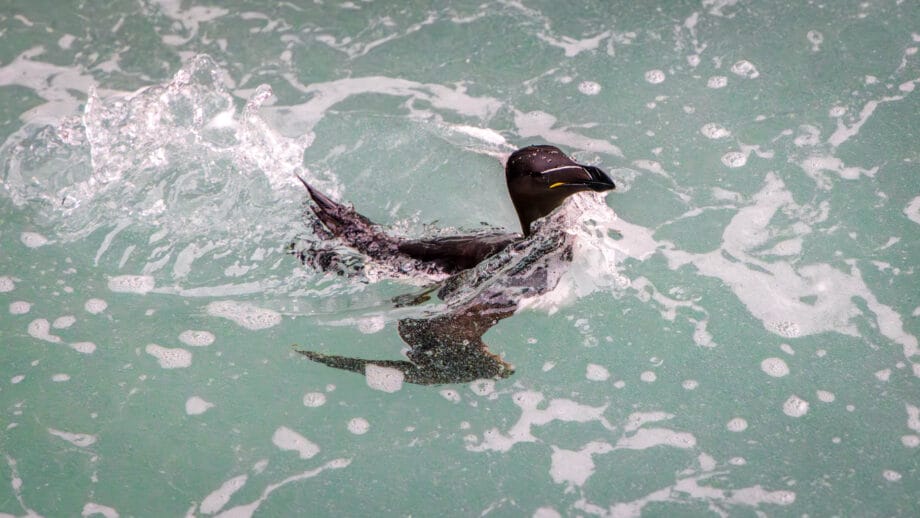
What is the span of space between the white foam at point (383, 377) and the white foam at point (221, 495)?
2.00ft

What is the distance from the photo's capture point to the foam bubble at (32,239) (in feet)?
12.6

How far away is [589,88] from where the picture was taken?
173 inches

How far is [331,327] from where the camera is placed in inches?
141

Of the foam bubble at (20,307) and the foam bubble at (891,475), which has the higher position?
the foam bubble at (20,307)

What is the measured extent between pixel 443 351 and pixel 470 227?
1.95 feet

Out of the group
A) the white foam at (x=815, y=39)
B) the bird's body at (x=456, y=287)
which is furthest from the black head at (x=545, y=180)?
the white foam at (x=815, y=39)

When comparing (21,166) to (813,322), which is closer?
(813,322)

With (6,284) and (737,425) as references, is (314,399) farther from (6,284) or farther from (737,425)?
(737,425)

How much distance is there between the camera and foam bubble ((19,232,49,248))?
3.85 metres

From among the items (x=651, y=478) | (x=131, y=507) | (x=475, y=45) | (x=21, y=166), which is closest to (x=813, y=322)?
(x=651, y=478)

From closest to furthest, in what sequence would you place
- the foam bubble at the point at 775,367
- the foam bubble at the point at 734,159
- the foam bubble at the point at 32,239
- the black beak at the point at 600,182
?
the black beak at the point at 600,182
the foam bubble at the point at 775,367
the foam bubble at the point at 32,239
the foam bubble at the point at 734,159

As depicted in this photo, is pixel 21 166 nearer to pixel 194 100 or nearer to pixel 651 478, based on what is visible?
pixel 194 100

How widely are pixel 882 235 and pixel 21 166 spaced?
3984mm

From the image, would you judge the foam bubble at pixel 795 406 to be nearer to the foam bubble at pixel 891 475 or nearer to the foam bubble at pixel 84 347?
the foam bubble at pixel 891 475
